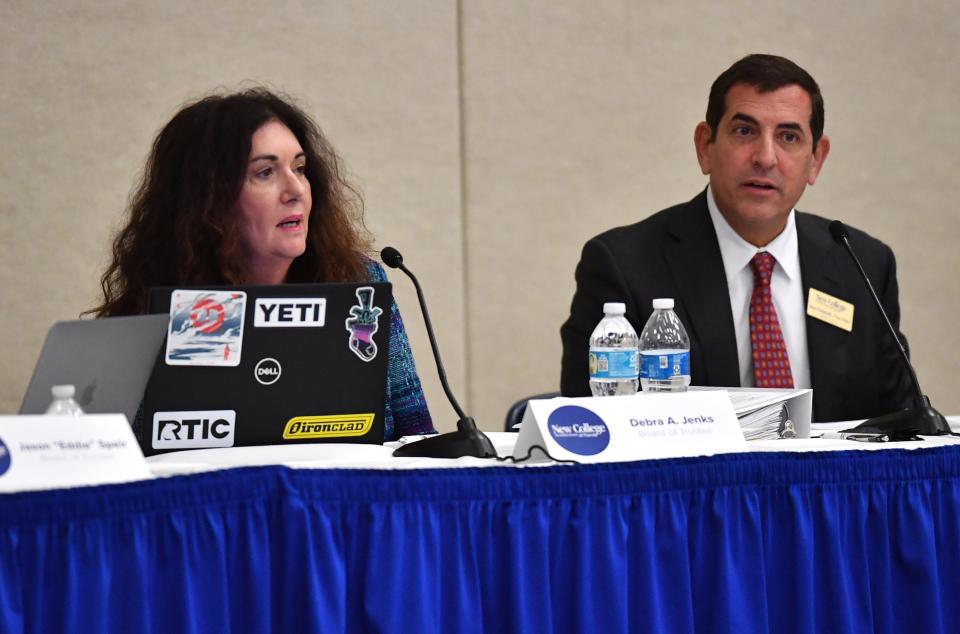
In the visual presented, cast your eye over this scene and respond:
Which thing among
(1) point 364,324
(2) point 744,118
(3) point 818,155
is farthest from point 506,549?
(3) point 818,155

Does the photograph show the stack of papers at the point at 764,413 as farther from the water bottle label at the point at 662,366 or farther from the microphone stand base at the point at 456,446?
the microphone stand base at the point at 456,446

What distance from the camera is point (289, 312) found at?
5.17 ft

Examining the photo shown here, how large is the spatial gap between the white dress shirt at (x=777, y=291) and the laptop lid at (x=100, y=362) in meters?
1.44

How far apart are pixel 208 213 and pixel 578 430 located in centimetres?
112

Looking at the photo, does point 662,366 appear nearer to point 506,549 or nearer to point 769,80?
point 506,549

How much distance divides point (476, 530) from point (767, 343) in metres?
1.30

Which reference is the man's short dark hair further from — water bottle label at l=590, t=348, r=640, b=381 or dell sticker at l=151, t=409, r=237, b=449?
dell sticker at l=151, t=409, r=237, b=449

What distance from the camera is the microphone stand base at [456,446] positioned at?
1.52 metres

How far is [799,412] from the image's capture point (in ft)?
5.88

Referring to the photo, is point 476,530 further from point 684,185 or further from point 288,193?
point 684,185

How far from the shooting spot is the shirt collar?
100 inches

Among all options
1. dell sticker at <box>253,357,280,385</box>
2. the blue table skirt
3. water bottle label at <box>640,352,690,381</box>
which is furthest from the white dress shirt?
dell sticker at <box>253,357,280,385</box>

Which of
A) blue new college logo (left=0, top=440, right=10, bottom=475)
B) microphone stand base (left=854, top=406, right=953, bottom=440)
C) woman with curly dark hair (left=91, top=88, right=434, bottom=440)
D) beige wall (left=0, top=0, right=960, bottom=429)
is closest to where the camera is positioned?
blue new college logo (left=0, top=440, right=10, bottom=475)

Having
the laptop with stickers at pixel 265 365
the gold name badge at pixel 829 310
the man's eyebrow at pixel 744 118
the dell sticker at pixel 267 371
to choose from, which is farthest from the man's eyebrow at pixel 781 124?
the dell sticker at pixel 267 371
